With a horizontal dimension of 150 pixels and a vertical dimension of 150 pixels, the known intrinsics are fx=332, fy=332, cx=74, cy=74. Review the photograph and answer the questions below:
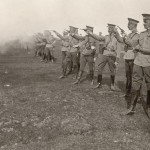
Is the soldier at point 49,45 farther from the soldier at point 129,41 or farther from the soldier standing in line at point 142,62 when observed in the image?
the soldier standing in line at point 142,62

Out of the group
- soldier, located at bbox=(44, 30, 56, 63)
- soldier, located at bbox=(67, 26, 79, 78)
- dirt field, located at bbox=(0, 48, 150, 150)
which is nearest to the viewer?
dirt field, located at bbox=(0, 48, 150, 150)

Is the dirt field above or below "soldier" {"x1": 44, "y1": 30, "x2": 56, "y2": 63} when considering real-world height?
below

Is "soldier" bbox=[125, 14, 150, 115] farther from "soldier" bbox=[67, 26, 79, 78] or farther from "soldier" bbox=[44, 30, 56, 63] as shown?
"soldier" bbox=[44, 30, 56, 63]

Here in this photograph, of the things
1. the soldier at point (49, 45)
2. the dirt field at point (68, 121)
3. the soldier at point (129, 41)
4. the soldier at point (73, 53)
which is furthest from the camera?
the soldier at point (49, 45)

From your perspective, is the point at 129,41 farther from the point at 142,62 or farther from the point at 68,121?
the point at 68,121

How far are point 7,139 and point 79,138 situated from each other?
65.3 inches

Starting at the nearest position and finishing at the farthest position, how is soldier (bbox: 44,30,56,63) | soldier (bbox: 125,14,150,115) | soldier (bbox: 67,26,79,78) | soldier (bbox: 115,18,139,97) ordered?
soldier (bbox: 125,14,150,115) → soldier (bbox: 115,18,139,97) → soldier (bbox: 67,26,79,78) → soldier (bbox: 44,30,56,63)

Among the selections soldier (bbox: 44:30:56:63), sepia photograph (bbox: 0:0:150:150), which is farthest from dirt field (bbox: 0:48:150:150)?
soldier (bbox: 44:30:56:63)

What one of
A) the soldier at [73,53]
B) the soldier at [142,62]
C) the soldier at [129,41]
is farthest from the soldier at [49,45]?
the soldier at [142,62]

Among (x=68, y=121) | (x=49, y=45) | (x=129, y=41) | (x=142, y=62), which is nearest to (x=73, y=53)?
(x=129, y=41)

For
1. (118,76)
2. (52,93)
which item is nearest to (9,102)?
(52,93)

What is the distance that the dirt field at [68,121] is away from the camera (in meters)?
7.34

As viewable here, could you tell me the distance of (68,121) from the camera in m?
8.66

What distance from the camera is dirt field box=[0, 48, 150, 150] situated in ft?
24.1
